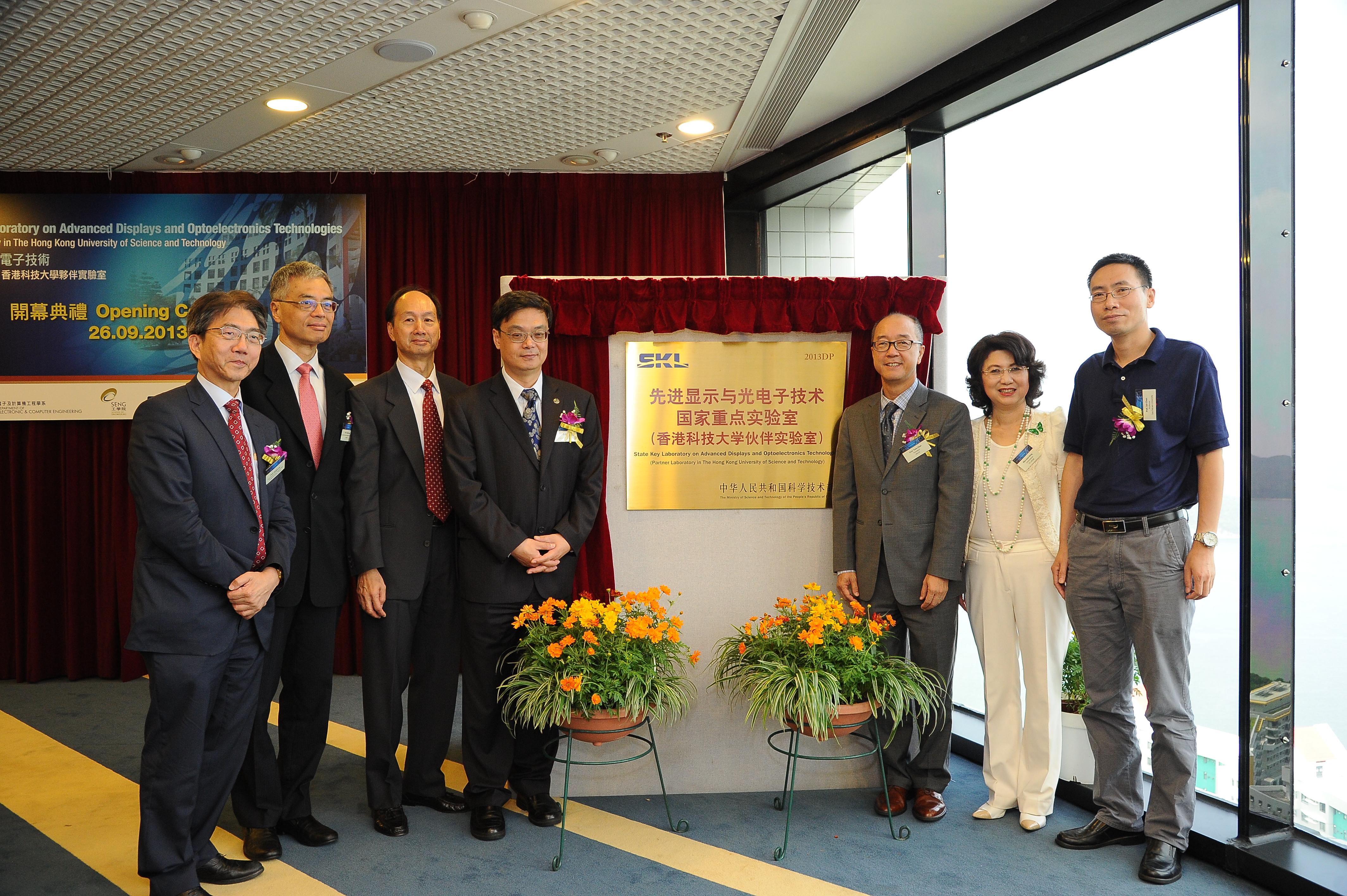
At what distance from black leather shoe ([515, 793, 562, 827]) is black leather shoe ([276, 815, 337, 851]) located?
0.64 m

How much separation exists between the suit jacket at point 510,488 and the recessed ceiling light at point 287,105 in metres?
2.04

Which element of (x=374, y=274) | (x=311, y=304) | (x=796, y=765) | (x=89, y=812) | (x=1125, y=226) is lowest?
(x=89, y=812)

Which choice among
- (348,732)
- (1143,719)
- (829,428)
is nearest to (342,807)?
(348,732)

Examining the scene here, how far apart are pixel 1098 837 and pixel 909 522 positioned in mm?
1185

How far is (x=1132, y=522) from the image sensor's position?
2.86 metres

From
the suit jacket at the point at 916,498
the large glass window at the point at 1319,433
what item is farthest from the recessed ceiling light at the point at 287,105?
the large glass window at the point at 1319,433

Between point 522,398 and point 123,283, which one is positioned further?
point 123,283

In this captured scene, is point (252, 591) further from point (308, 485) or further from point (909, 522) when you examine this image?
point (909, 522)

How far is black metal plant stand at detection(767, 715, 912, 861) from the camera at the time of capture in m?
2.93

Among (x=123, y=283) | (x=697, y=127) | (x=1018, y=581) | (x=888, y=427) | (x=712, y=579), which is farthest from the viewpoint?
(x=123, y=283)

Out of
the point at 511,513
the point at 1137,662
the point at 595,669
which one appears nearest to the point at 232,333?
the point at 511,513

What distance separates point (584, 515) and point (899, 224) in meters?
2.60

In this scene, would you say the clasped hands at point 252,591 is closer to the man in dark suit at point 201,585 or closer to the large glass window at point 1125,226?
the man in dark suit at point 201,585

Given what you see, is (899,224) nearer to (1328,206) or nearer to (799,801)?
(1328,206)
